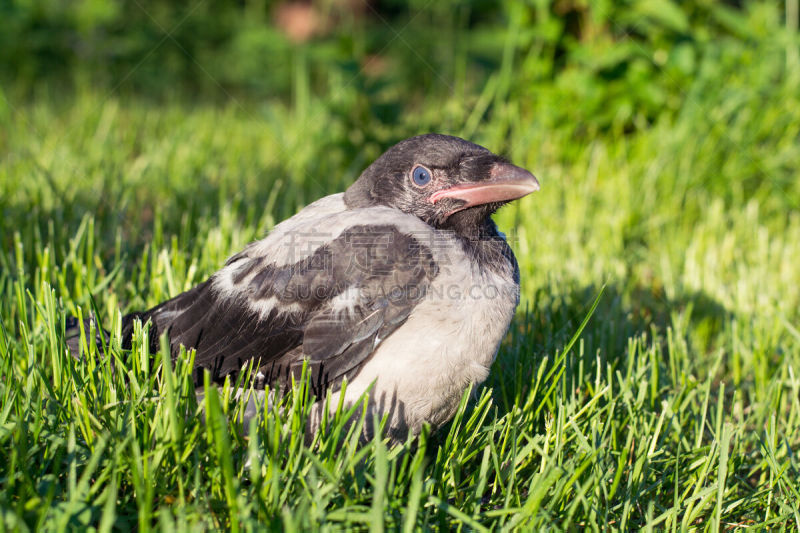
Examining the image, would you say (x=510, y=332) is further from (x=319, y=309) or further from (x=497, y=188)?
(x=319, y=309)

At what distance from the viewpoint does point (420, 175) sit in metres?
2.01

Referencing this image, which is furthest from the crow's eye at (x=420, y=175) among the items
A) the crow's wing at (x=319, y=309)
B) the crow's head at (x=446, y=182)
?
the crow's wing at (x=319, y=309)

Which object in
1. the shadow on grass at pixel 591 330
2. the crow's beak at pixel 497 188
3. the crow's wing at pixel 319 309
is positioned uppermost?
the crow's beak at pixel 497 188

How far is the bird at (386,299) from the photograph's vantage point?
68.9 inches

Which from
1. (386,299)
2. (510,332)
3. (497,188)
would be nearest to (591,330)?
(510,332)

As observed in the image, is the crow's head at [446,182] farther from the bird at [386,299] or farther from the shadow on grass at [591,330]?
the shadow on grass at [591,330]

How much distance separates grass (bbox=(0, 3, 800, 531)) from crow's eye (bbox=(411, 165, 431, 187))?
26.0 inches

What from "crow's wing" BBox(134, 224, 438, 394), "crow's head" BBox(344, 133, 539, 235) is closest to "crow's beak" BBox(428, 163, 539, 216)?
"crow's head" BBox(344, 133, 539, 235)

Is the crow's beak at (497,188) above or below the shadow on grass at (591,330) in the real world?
above

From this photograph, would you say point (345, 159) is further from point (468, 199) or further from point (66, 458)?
point (66, 458)

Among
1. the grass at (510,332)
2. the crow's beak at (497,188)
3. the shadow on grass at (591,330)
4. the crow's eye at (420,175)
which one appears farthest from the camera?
the shadow on grass at (591,330)

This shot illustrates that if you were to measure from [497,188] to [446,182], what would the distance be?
169 millimetres

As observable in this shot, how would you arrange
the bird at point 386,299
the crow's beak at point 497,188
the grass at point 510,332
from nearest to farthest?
the grass at point 510,332, the bird at point 386,299, the crow's beak at point 497,188

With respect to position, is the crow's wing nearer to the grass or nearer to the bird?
the bird
